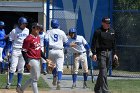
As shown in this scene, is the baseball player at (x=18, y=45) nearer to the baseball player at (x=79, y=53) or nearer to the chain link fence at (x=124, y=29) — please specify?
the baseball player at (x=79, y=53)

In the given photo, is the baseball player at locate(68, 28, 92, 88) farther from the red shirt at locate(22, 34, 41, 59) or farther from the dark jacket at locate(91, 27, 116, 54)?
the red shirt at locate(22, 34, 41, 59)

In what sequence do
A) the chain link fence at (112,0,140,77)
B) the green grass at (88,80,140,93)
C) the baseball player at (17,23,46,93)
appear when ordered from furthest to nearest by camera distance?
1. the chain link fence at (112,0,140,77)
2. the green grass at (88,80,140,93)
3. the baseball player at (17,23,46,93)

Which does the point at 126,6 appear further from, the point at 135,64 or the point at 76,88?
the point at 76,88

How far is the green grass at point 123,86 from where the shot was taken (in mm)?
14495

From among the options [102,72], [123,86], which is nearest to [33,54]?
[102,72]

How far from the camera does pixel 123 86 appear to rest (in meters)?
15.7

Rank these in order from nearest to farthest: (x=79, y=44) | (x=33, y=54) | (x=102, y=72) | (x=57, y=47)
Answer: (x=33, y=54)
(x=102, y=72)
(x=57, y=47)
(x=79, y=44)

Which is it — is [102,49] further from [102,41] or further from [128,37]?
[128,37]

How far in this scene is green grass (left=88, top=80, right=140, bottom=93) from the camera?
14495 millimetres

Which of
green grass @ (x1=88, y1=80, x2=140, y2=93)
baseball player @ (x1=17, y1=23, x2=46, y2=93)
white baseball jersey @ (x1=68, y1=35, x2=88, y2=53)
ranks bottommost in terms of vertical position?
green grass @ (x1=88, y1=80, x2=140, y2=93)

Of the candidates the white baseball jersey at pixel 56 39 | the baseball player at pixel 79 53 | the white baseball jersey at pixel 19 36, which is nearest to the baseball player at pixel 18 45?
the white baseball jersey at pixel 19 36

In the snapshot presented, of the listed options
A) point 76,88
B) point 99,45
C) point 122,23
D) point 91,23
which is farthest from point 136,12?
point 99,45

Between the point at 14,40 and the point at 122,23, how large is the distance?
656cm

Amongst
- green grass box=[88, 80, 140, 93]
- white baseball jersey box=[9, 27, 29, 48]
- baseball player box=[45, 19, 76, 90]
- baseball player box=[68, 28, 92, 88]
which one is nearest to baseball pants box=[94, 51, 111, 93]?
green grass box=[88, 80, 140, 93]
